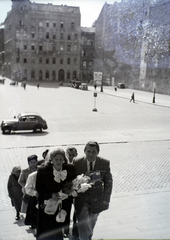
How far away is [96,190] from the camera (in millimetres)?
3945

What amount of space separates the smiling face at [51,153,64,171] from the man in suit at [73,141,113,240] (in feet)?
1.66

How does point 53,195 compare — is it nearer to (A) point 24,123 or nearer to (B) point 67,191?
(B) point 67,191

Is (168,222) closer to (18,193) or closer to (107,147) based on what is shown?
(18,193)

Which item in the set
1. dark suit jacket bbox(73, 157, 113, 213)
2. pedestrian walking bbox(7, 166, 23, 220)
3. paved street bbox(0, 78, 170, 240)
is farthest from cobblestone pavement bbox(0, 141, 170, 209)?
dark suit jacket bbox(73, 157, 113, 213)

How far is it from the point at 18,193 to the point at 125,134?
397 inches

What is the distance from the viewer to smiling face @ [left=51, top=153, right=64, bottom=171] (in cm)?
351

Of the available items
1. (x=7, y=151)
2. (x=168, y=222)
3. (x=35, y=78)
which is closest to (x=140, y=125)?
(x=7, y=151)

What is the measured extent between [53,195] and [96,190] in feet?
2.08

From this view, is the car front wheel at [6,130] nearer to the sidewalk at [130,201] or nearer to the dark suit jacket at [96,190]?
the sidewalk at [130,201]

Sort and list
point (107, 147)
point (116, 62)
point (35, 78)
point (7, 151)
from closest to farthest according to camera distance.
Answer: point (7, 151) < point (107, 147) < point (116, 62) < point (35, 78)

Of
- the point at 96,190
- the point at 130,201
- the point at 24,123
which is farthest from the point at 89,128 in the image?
the point at 96,190

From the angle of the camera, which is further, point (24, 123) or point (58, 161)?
point (24, 123)

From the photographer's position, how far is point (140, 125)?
57.2 ft

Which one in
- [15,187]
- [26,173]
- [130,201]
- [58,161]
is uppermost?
[58,161]
